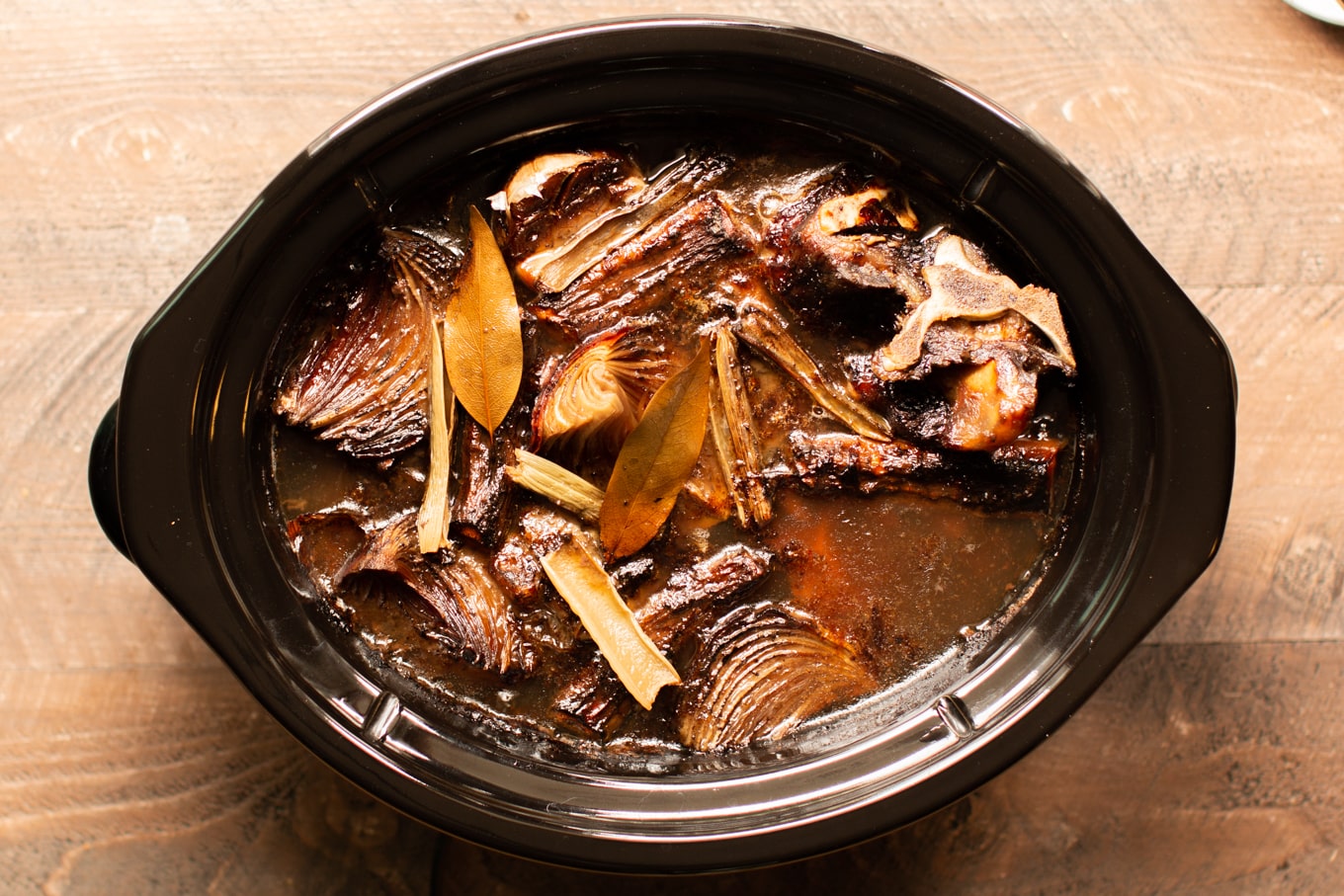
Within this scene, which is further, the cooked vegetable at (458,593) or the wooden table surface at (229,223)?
the wooden table surface at (229,223)

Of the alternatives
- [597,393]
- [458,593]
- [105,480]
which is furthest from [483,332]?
[105,480]

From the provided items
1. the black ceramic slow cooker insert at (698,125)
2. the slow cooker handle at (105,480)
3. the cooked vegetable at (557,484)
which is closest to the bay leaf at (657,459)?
the cooked vegetable at (557,484)

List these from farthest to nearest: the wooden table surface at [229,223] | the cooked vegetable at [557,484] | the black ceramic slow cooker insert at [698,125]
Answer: the wooden table surface at [229,223], the cooked vegetable at [557,484], the black ceramic slow cooker insert at [698,125]

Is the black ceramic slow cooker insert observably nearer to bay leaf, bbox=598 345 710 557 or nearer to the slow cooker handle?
the slow cooker handle

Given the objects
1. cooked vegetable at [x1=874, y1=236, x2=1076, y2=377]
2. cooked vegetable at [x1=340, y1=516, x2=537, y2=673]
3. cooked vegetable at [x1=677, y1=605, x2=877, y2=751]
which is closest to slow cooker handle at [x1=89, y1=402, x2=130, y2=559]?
cooked vegetable at [x1=340, y1=516, x2=537, y2=673]

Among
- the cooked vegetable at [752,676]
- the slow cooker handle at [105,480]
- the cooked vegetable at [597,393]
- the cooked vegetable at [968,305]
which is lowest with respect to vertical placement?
the cooked vegetable at [752,676]

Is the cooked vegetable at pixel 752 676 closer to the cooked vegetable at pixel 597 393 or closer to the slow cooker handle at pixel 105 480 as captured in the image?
the cooked vegetable at pixel 597 393

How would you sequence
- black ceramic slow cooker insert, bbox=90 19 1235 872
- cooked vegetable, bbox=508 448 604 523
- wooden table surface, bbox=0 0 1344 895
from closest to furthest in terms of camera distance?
1. black ceramic slow cooker insert, bbox=90 19 1235 872
2. cooked vegetable, bbox=508 448 604 523
3. wooden table surface, bbox=0 0 1344 895
